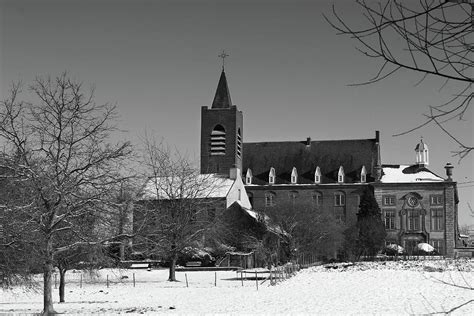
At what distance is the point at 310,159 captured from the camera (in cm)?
8681

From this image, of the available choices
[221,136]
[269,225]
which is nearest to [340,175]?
[221,136]

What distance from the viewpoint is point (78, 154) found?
18.8m

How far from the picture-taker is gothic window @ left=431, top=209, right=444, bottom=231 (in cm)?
7481

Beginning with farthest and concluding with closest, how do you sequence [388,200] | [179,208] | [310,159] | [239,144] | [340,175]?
[310,159], [239,144], [340,175], [388,200], [179,208]

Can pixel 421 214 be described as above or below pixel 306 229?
above

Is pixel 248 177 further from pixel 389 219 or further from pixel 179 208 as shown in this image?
pixel 179 208

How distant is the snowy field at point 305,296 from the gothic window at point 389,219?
39751 mm

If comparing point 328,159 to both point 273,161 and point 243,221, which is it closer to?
point 273,161

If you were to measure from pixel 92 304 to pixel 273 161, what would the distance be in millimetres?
64345

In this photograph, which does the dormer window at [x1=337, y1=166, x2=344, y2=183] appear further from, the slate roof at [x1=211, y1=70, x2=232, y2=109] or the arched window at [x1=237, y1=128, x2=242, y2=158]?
the slate roof at [x1=211, y1=70, x2=232, y2=109]

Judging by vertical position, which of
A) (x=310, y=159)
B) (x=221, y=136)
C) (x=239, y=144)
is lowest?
(x=310, y=159)

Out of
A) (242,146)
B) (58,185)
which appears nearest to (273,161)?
(242,146)

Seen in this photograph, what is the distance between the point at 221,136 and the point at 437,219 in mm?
26038

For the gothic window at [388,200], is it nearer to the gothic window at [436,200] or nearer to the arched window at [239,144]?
the gothic window at [436,200]
